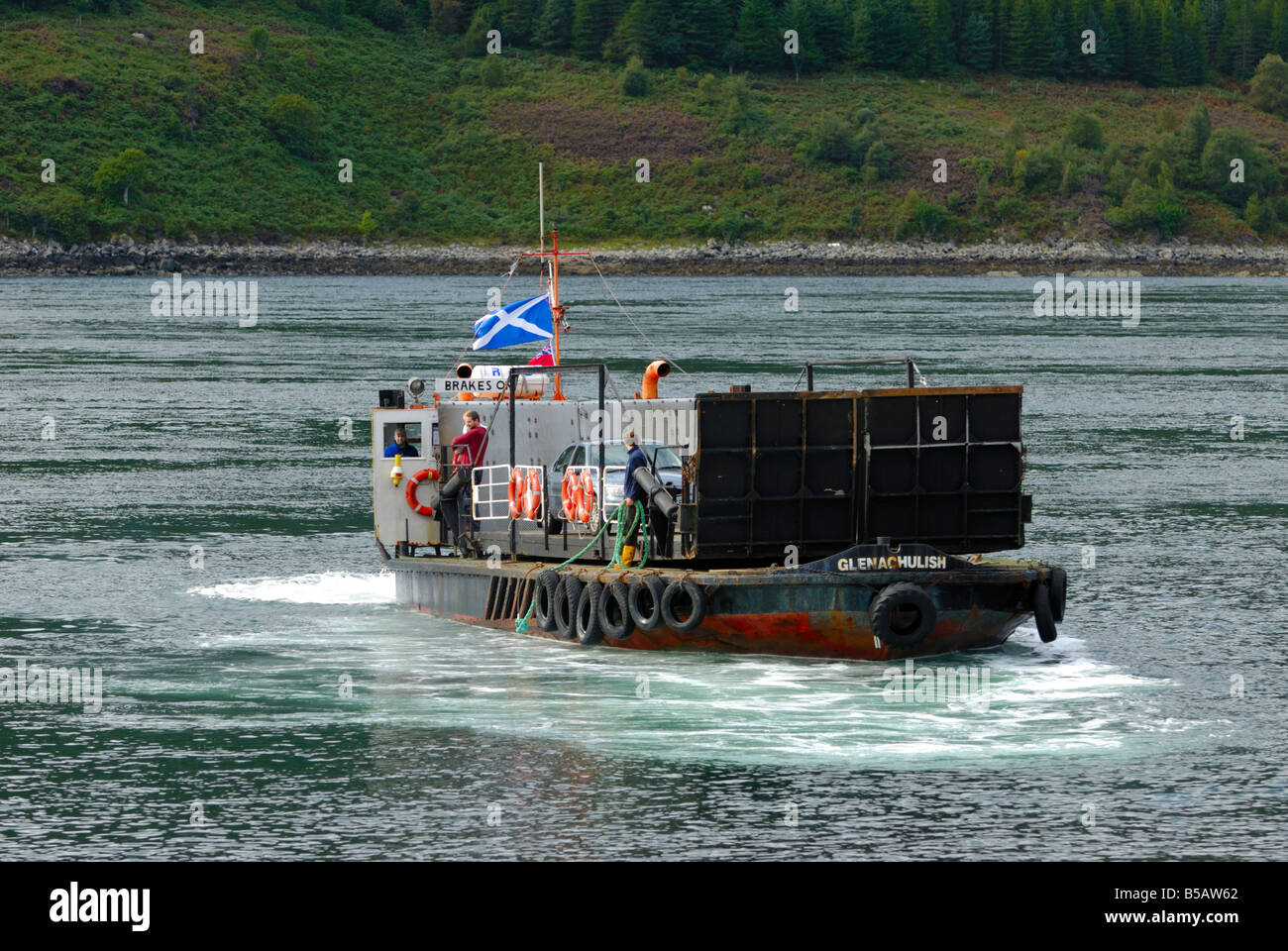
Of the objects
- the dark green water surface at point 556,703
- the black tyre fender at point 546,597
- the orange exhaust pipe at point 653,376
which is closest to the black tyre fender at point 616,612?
the dark green water surface at point 556,703

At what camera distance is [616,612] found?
25.2 m

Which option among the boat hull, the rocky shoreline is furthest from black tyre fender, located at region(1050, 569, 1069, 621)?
the rocky shoreline

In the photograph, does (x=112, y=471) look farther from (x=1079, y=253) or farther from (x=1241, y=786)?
(x=1079, y=253)

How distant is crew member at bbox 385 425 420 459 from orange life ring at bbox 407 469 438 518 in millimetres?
372

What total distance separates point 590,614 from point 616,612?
0.37m

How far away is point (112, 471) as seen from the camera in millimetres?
44500

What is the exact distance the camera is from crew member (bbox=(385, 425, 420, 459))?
29.0 meters

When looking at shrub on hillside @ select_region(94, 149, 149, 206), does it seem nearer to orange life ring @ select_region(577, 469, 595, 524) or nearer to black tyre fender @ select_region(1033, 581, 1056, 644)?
orange life ring @ select_region(577, 469, 595, 524)

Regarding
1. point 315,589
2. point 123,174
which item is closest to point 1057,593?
point 315,589

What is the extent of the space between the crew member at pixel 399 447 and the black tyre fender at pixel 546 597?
13.4ft

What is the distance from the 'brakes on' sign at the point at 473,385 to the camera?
29.1 metres

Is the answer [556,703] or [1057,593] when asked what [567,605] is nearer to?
[556,703]
